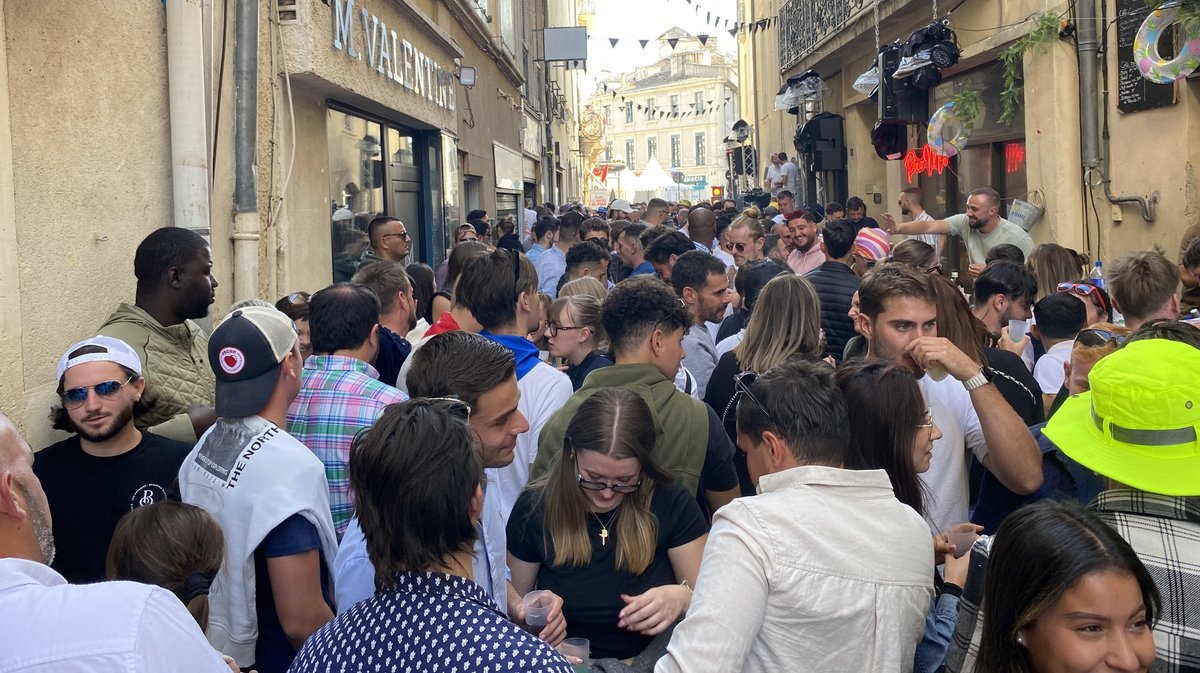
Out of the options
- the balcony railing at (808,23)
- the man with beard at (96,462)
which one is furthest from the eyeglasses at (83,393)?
the balcony railing at (808,23)

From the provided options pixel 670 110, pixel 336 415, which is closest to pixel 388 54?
pixel 336 415

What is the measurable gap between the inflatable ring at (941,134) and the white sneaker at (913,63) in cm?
64

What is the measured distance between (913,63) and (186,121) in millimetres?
8778

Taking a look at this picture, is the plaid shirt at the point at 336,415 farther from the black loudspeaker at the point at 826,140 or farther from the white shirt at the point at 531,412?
the black loudspeaker at the point at 826,140

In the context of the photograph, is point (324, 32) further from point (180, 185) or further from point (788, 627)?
point (788, 627)

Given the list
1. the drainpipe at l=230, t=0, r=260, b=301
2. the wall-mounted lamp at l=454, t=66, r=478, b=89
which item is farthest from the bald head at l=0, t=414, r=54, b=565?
the wall-mounted lamp at l=454, t=66, r=478, b=89

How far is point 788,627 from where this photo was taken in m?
2.31

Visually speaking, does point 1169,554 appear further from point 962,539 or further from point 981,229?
point 981,229

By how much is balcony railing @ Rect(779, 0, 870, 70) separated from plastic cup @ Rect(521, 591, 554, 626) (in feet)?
42.6

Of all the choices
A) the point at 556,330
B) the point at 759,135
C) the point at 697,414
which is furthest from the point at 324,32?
the point at 759,135

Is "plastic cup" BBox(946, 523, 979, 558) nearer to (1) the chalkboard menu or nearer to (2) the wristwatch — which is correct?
(2) the wristwatch

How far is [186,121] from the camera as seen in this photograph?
17.9ft

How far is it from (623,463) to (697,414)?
2.35ft

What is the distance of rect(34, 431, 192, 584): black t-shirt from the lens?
320 centimetres
